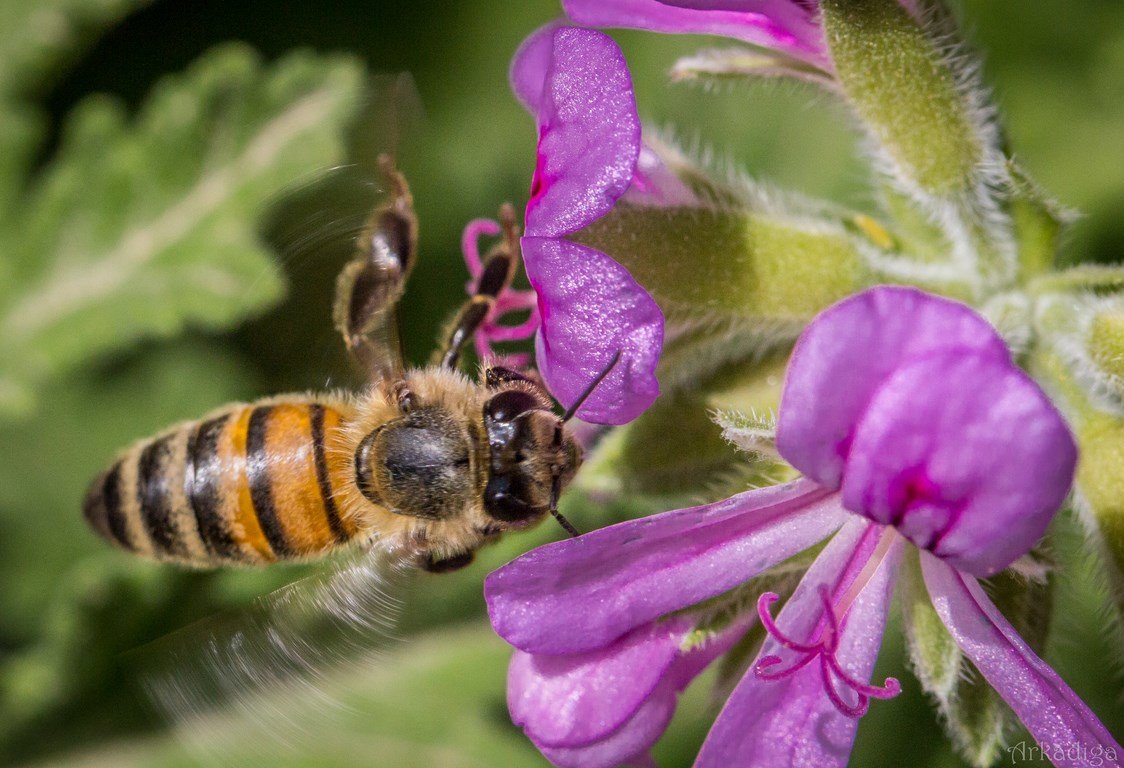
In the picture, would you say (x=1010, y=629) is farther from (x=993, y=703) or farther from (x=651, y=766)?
(x=651, y=766)

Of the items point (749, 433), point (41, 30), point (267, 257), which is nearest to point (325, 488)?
point (749, 433)

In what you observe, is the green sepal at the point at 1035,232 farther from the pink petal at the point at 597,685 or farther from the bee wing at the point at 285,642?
the bee wing at the point at 285,642

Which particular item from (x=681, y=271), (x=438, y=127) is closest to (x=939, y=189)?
(x=681, y=271)

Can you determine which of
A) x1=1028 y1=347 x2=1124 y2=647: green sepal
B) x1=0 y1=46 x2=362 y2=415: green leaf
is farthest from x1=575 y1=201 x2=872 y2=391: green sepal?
x1=0 y1=46 x2=362 y2=415: green leaf

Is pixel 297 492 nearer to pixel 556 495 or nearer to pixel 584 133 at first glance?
pixel 556 495

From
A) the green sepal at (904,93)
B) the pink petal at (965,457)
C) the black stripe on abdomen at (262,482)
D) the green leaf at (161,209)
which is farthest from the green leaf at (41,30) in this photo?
the pink petal at (965,457)

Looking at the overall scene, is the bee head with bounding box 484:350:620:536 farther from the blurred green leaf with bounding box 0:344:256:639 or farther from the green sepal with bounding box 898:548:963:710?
the blurred green leaf with bounding box 0:344:256:639
